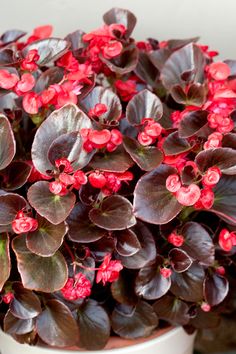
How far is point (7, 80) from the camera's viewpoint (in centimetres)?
74

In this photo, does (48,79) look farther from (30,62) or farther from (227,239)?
(227,239)

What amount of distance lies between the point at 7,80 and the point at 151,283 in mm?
312

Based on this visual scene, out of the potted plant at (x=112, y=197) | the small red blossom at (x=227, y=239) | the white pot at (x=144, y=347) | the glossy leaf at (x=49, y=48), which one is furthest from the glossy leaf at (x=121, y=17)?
the white pot at (x=144, y=347)

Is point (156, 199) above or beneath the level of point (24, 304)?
above

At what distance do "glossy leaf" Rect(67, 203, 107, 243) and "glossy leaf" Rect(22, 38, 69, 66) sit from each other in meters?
0.21

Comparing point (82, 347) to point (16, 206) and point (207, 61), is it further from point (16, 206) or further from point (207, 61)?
point (207, 61)

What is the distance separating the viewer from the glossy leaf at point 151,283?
776 mm

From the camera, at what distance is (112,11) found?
0.92 meters

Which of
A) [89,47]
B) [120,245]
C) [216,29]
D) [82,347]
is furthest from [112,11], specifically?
[82,347]

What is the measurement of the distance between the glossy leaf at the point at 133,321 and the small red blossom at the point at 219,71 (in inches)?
12.7

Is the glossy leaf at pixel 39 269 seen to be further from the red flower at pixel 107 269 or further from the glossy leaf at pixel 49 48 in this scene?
the glossy leaf at pixel 49 48

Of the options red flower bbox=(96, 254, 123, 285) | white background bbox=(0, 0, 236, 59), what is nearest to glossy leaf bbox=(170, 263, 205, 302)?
red flower bbox=(96, 254, 123, 285)

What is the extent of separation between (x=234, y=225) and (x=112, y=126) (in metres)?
0.19

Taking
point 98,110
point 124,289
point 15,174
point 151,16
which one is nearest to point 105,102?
point 98,110
